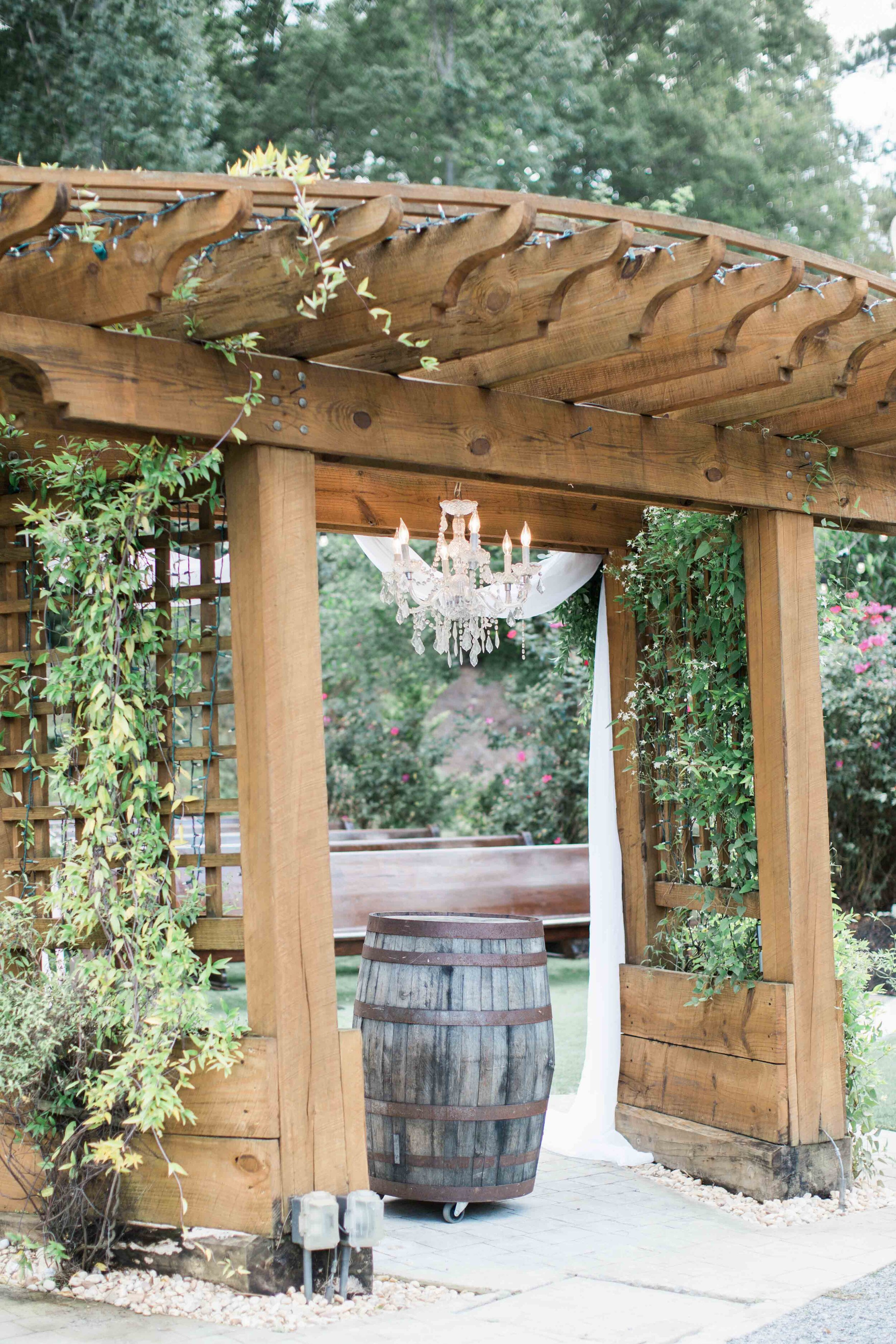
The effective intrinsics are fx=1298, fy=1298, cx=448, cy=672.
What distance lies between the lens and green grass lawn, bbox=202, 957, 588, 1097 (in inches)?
233

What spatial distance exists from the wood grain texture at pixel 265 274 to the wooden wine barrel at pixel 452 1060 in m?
1.81

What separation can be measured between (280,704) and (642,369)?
4.24 ft

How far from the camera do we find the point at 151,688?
3.30 metres

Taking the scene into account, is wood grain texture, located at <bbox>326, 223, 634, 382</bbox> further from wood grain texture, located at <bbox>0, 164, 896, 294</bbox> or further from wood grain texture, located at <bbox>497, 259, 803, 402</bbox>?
wood grain texture, located at <bbox>497, 259, 803, 402</bbox>

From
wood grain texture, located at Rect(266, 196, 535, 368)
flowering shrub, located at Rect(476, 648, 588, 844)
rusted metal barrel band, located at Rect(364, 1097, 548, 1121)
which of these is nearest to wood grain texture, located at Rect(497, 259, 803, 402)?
wood grain texture, located at Rect(266, 196, 535, 368)

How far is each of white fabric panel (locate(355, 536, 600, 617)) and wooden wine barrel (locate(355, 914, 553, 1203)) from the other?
1453 mm

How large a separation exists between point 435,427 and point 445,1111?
1.91 metres

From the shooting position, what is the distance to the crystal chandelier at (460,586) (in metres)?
4.47

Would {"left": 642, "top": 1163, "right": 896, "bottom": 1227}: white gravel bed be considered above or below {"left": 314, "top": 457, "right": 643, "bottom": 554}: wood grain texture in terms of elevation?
below

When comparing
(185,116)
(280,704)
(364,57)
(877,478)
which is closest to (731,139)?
(364,57)

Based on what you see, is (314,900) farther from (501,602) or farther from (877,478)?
(877,478)

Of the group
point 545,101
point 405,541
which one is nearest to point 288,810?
point 405,541

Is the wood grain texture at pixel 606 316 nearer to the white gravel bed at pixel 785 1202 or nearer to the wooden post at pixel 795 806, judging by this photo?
the wooden post at pixel 795 806

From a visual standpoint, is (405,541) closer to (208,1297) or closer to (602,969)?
(602,969)
